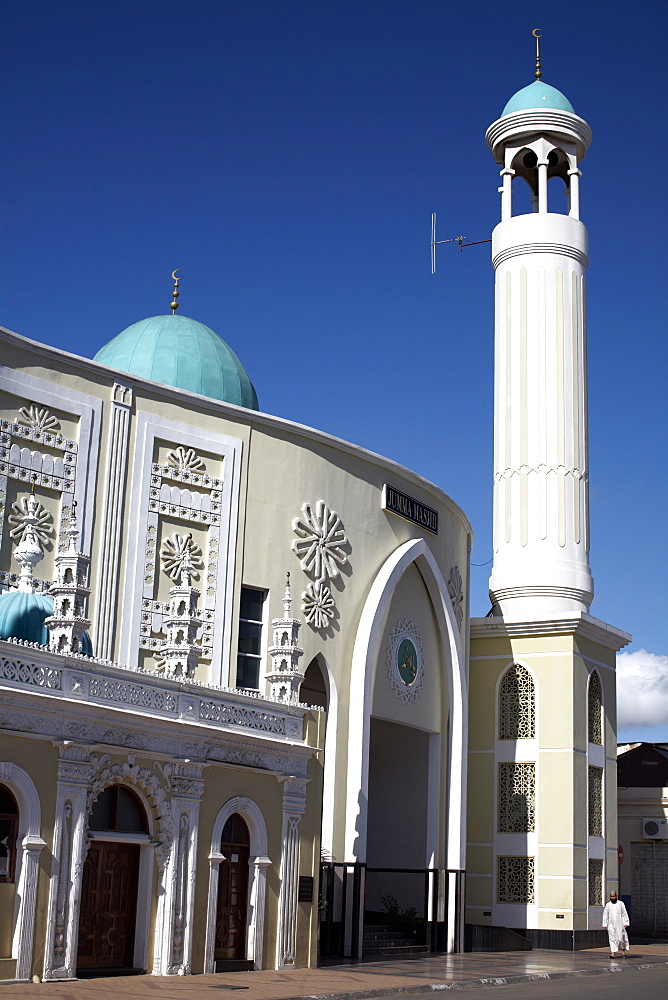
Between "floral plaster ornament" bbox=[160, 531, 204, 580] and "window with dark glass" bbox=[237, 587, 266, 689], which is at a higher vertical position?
"floral plaster ornament" bbox=[160, 531, 204, 580]

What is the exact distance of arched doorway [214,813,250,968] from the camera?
14984 mm

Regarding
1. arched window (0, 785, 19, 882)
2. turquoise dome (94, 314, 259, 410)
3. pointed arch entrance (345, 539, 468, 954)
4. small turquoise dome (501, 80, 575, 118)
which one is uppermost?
small turquoise dome (501, 80, 575, 118)

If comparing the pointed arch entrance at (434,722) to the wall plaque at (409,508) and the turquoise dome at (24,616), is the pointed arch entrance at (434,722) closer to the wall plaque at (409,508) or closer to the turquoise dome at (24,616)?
the wall plaque at (409,508)

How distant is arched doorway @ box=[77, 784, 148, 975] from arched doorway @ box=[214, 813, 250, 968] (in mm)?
1243

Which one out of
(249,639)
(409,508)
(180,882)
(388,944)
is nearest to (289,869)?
(180,882)

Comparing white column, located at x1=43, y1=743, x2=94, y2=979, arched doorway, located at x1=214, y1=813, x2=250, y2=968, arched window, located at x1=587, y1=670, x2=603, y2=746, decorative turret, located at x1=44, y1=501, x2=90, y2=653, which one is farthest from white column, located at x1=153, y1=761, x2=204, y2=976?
arched window, located at x1=587, y1=670, x2=603, y2=746

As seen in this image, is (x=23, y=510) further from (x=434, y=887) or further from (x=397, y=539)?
(x=434, y=887)

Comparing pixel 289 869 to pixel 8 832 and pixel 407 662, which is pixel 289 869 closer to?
pixel 8 832

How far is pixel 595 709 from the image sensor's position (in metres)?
24.7

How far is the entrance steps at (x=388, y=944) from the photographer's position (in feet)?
64.5

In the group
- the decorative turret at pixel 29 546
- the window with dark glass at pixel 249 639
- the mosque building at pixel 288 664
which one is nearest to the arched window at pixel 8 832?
the mosque building at pixel 288 664

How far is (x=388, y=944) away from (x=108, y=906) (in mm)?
7965

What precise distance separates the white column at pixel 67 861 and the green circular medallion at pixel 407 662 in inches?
352

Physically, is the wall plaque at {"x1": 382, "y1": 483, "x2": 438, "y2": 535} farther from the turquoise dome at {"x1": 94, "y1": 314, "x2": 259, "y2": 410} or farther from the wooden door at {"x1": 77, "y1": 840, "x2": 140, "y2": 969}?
the wooden door at {"x1": 77, "y1": 840, "x2": 140, "y2": 969}
